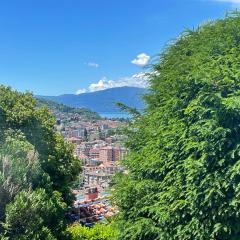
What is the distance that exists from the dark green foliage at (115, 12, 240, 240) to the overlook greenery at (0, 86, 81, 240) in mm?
2188

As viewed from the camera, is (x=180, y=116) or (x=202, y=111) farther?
(x=180, y=116)

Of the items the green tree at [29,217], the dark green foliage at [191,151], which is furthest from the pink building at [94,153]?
the dark green foliage at [191,151]

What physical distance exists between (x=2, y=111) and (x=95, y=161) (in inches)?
1947

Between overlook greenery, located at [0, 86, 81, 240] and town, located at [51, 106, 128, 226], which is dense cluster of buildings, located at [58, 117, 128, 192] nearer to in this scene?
town, located at [51, 106, 128, 226]

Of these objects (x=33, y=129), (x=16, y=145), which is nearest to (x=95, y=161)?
(x=33, y=129)

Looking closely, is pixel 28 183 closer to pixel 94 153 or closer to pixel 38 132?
pixel 38 132

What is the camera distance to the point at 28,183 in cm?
982

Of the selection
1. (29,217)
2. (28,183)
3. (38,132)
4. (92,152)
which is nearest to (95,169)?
(92,152)

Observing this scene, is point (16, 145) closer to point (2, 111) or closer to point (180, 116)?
point (2, 111)

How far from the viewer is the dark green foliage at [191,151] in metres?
6.07

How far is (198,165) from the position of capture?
19.9ft

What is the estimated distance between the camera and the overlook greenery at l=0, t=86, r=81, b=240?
29.0 ft

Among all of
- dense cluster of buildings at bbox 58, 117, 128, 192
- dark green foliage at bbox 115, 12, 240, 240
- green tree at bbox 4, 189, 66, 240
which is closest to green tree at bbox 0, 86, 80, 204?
green tree at bbox 4, 189, 66, 240

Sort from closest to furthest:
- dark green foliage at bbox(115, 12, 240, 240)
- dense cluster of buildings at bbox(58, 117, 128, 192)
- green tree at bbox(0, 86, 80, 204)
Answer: dark green foliage at bbox(115, 12, 240, 240), green tree at bbox(0, 86, 80, 204), dense cluster of buildings at bbox(58, 117, 128, 192)
